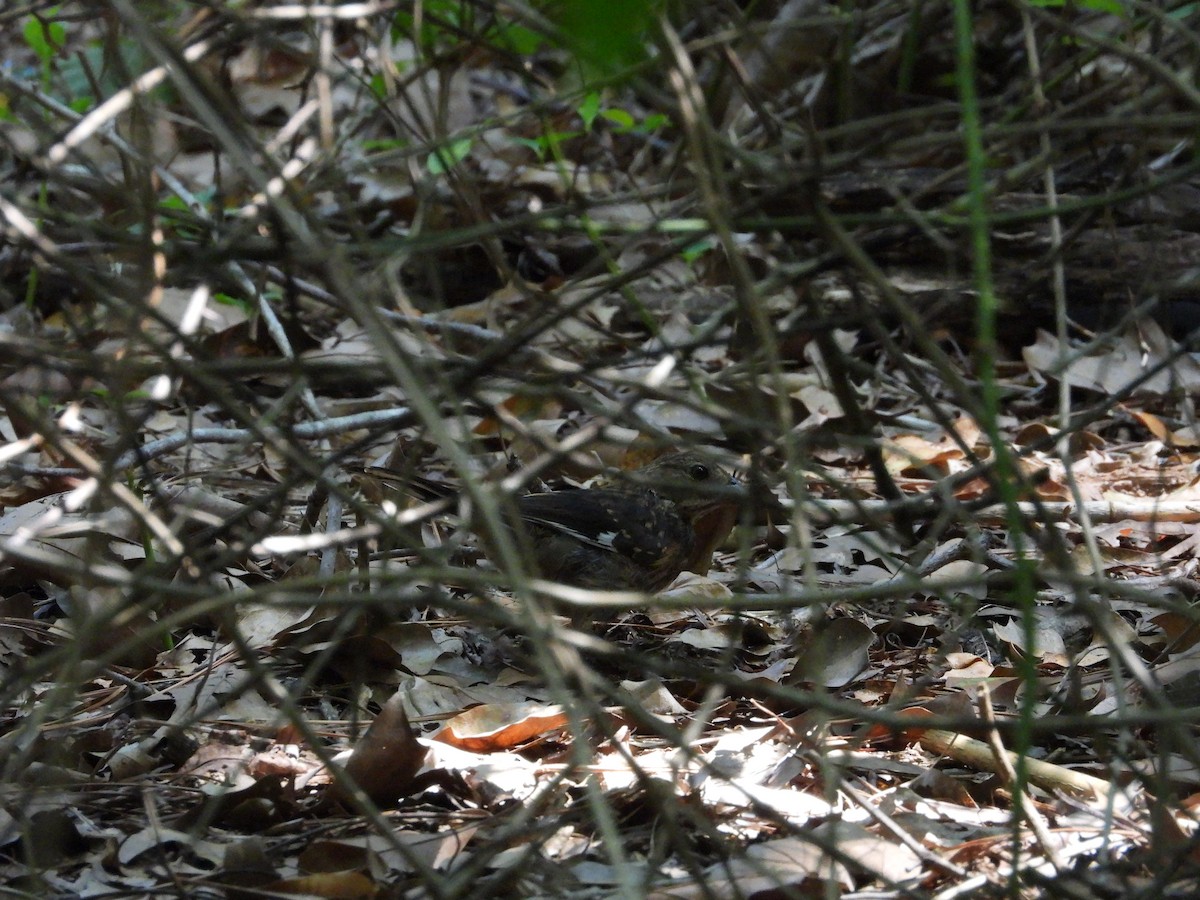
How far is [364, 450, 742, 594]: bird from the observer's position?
4676 mm

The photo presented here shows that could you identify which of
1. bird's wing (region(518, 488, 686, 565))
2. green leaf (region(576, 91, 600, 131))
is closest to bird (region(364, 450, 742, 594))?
bird's wing (region(518, 488, 686, 565))

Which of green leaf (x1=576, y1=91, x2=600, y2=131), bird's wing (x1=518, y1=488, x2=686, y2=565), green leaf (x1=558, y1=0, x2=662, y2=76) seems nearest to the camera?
green leaf (x1=558, y1=0, x2=662, y2=76)

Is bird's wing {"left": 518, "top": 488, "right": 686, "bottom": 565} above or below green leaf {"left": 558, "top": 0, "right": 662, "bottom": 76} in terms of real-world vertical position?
below

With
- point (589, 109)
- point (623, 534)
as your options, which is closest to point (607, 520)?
point (623, 534)

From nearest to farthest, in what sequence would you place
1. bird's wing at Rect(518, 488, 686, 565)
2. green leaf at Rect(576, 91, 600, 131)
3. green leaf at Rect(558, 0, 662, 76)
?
green leaf at Rect(558, 0, 662, 76)
green leaf at Rect(576, 91, 600, 131)
bird's wing at Rect(518, 488, 686, 565)

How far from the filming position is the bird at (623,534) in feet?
15.3

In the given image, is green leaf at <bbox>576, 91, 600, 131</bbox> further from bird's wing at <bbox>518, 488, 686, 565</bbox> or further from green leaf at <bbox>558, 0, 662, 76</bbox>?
green leaf at <bbox>558, 0, 662, 76</bbox>

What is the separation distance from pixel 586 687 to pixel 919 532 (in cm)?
274

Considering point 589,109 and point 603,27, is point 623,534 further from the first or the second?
point 603,27

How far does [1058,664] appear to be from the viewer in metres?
3.51

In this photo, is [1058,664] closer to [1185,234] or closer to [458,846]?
[458,846]

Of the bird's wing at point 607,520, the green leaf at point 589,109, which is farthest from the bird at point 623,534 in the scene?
the green leaf at point 589,109

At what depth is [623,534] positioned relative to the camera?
186 inches

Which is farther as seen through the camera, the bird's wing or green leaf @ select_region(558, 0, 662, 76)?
the bird's wing
